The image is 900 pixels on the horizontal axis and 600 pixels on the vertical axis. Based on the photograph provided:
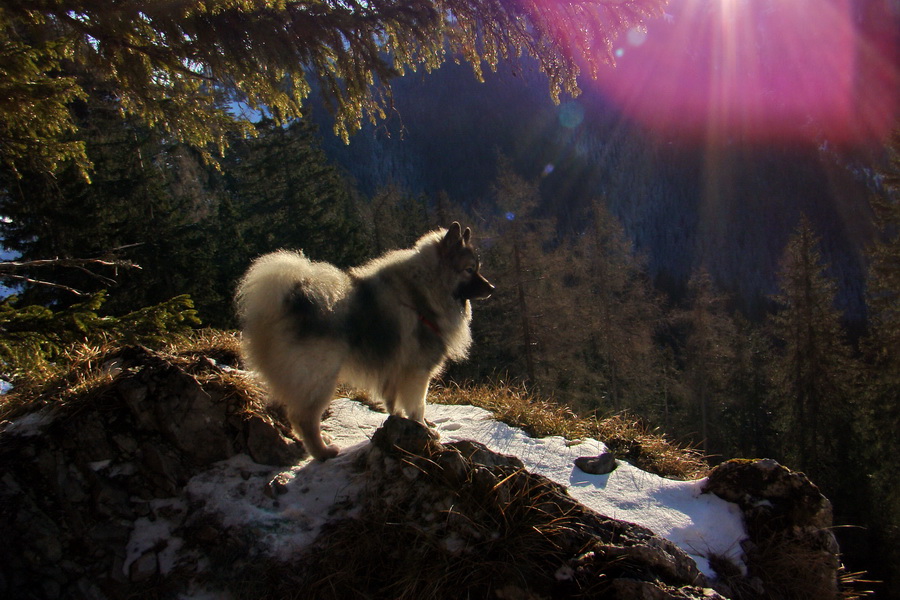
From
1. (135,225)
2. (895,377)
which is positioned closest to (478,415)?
(135,225)

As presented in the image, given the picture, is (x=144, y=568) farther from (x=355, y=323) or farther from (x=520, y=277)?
(x=520, y=277)

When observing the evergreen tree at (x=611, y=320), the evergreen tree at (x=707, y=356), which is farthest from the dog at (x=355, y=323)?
the evergreen tree at (x=707, y=356)

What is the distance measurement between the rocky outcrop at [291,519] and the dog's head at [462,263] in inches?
78.6

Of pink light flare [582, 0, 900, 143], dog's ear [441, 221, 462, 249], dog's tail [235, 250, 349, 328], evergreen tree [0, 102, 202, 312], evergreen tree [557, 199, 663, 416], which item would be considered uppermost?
pink light flare [582, 0, 900, 143]

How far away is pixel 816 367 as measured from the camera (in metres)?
20.4

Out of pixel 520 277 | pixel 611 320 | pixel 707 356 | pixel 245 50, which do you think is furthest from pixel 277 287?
pixel 707 356

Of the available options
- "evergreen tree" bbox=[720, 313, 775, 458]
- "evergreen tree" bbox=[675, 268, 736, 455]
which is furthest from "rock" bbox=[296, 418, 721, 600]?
"evergreen tree" bbox=[720, 313, 775, 458]

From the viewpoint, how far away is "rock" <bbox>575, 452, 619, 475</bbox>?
4160mm

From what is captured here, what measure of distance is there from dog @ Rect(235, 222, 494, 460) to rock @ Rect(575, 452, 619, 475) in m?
1.57

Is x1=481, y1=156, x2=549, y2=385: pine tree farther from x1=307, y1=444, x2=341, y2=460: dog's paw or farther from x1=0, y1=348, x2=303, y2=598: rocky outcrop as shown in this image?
x1=0, y1=348, x2=303, y2=598: rocky outcrop

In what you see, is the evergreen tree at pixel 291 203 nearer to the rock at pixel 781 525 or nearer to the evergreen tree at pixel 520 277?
the evergreen tree at pixel 520 277

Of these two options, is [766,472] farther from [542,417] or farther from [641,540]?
[542,417]

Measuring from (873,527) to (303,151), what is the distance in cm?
2726

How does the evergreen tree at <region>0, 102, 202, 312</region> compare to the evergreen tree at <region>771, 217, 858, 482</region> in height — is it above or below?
above
